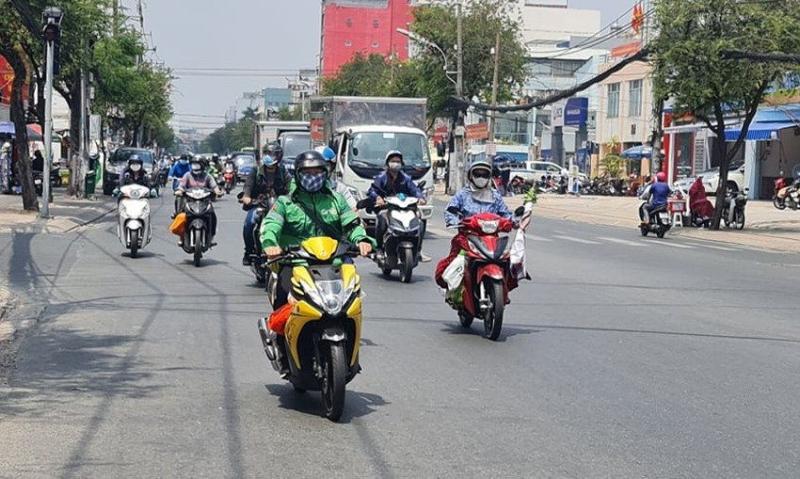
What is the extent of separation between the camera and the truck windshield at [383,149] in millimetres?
25750

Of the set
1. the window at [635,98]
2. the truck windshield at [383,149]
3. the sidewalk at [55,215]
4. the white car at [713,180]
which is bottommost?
the sidewalk at [55,215]

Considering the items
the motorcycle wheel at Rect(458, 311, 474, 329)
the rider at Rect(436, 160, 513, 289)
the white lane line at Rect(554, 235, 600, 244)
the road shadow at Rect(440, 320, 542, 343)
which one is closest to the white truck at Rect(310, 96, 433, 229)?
the white lane line at Rect(554, 235, 600, 244)

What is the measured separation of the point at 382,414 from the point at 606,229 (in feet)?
86.5

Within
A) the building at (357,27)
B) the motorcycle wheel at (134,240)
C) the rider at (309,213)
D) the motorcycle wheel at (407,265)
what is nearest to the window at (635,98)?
the motorcycle wheel at (134,240)

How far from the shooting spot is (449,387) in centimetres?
891

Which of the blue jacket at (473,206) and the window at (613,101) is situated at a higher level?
the window at (613,101)

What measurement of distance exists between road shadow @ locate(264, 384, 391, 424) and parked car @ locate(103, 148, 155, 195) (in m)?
35.1

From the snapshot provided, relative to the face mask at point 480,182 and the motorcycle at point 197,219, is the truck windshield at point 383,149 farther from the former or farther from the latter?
the face mask at point 480,182

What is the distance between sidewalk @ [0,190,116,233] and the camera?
25.0m

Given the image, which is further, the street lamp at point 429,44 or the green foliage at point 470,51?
the green foliage at point 470,51

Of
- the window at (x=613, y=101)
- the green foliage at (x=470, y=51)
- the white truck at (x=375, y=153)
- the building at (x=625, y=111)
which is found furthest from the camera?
the window at (x=613, y=101)

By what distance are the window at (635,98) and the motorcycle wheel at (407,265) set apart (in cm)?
5586

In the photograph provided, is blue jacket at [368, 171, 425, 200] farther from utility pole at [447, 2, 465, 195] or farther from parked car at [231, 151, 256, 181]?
parked car at [231, 151, 256, 181]

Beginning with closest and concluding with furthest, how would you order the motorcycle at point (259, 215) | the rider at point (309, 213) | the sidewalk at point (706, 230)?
the rider at point (309, 213), the motorcycle at point (259, 215), the sidewalk at point (706, 230)
